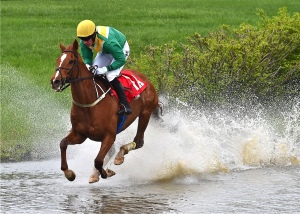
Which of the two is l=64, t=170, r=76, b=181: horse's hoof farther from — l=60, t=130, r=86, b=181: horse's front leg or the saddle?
the saddle

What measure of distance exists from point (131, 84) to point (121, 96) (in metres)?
0.56

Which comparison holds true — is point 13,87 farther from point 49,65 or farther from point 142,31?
point 142,31

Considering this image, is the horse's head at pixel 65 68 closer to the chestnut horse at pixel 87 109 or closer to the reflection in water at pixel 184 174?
the chestnut horse at pixel 87 109

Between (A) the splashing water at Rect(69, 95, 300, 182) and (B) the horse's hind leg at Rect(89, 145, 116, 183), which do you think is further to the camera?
(A) the splashing water at Rect(69, 95, 300, 182)

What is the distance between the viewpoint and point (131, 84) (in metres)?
13.4

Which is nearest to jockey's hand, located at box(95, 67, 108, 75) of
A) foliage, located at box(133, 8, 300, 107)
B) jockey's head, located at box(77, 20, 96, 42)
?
jockey's head, located at box(77, 20, 96, 42)

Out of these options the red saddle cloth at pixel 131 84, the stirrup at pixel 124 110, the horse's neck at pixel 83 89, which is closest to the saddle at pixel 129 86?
the red saddle cloth at pixel 131 84

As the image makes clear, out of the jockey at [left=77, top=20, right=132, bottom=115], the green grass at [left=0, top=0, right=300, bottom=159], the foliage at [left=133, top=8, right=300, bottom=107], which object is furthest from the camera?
the green grass at [left=0, top=0, right=300, bottom=159]

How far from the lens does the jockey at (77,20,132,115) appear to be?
12.4 meters

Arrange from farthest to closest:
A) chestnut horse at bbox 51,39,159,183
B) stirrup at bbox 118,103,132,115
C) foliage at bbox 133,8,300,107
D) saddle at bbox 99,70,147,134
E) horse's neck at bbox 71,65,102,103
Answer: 1. foliage at bbox 133,8,300,107
2. saddle at bbox 99,70,147,134
3. stirrup at bbox 118,103,132,115
4. horse's neck at bbox 71,65,102,103
5. chestnut horse at bbox 51,39,159,183

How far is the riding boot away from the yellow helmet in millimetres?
954

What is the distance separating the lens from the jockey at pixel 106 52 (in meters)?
12.4

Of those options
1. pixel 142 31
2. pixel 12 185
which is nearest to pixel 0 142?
pixel 12 185

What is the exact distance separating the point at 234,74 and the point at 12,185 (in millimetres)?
5692
